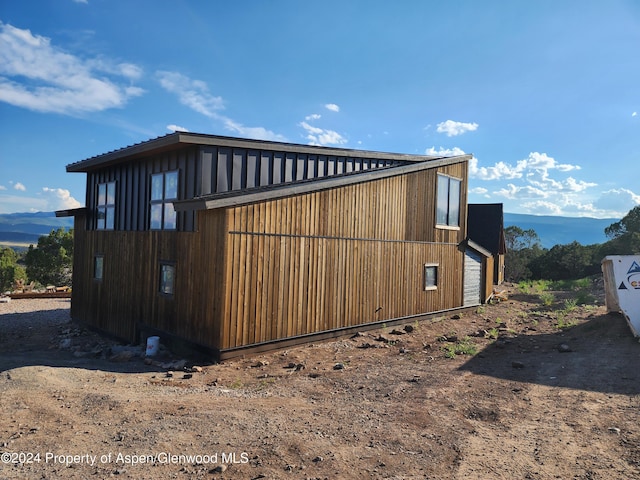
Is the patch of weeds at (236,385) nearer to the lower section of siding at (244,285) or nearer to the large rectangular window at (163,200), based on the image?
the lower section of siding at (244,285)

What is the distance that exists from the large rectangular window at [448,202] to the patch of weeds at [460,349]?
4962 mm

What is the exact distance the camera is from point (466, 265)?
52.3 feet

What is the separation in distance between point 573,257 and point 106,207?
34011 millimetres

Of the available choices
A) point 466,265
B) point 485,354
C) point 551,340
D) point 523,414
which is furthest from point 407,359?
point 466,265

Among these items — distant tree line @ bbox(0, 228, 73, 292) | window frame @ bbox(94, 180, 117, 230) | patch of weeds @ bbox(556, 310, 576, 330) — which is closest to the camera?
patch of weeds @ bbox(556, 310, 576, 330)

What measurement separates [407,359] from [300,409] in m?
3.90

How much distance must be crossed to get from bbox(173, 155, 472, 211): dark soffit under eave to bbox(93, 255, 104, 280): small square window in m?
5.75

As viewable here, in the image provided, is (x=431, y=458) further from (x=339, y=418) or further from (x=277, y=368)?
(x=277, y=368)

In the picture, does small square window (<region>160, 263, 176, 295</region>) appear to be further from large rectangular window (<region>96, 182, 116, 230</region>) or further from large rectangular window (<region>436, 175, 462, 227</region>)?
large rectangular window (<region>436, 175, 462, 227</region>)

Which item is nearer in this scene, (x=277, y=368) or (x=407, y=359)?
(x=277, y=368)

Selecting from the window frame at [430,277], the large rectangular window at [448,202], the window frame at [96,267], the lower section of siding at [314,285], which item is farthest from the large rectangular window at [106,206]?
the large rectangular window at [448,202]

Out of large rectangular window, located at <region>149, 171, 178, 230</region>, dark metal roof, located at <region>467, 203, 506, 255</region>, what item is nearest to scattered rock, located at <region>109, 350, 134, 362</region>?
large rectangular window, located at <region>149, 171, 178, 230</region>

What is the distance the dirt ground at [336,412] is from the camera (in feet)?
14.1

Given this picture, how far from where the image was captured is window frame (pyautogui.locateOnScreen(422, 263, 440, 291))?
13.9 m
